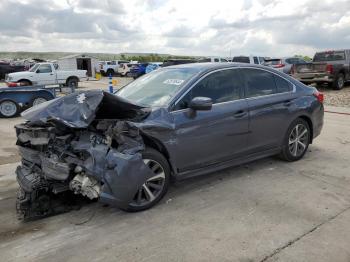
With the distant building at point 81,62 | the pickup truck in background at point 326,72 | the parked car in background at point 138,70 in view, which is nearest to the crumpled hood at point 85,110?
the pickup truck in background at point 326,72

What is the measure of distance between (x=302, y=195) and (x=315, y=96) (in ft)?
7.45

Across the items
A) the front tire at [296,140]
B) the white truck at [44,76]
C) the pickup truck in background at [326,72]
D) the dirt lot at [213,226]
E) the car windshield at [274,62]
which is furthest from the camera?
the car windshield at [274,62]

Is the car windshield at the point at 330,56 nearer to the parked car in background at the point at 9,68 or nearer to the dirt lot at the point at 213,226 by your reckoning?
the dirt lot at the point at 213,226

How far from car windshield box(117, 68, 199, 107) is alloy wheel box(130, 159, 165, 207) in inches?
30.9

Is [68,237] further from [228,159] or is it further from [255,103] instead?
[255,103]

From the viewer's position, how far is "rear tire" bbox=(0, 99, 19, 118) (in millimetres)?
12734

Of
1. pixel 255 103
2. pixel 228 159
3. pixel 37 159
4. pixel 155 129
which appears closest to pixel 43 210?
pixel 37 159

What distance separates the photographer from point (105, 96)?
14.3 ft

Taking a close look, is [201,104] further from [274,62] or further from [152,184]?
[274,62]

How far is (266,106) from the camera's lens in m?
5.68

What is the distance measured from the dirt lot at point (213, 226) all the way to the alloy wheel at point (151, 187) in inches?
5.6

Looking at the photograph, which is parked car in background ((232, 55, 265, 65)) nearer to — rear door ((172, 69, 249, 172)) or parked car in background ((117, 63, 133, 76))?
parked car in background ((117, 63, 133, 76))

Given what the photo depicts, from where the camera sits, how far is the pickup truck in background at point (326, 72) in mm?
18703

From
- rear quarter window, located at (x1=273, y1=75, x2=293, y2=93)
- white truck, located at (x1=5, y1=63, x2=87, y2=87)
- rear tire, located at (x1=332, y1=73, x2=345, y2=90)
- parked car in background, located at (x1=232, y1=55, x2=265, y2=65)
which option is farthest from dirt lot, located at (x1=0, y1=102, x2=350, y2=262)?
white truck, located at (x1=5, y1=63, x2=87, y2=87)
